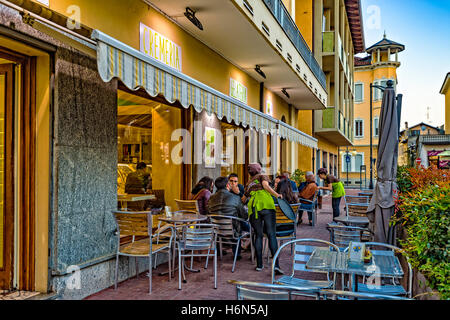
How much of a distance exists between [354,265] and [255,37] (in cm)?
654

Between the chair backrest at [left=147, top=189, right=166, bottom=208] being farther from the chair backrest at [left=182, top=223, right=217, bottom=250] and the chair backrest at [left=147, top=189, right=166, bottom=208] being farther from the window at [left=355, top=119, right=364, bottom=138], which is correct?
the window at [left=355, top=119, right=364, bottom=138]

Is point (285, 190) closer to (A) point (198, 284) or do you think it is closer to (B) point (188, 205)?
(B) point (188, 205)

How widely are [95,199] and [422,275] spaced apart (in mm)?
3967

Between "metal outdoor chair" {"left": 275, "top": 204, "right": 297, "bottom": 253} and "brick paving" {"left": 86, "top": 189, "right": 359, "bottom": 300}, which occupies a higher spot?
"metal outdoor chair" {"left": 275, "top": 204, "right": 297, "bottom": 253}

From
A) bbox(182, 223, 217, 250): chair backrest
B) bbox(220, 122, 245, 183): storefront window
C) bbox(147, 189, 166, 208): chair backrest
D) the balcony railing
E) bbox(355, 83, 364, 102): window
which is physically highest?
bbox(355, 83, 364, 102): window

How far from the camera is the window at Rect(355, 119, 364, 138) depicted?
2158 inches

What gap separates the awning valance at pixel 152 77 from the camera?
404cm

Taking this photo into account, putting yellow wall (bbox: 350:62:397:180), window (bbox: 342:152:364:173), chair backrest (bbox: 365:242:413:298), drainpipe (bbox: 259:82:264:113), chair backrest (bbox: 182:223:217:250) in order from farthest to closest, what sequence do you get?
yellow wall (bbox: 350:62:397:180)
window (bbox: 342:152:364:173)
drainpipe (bbox: 259:82:264:113)
chair backrest (bbox: 182:223:217:250)
chair backrest (bbox: 365:242:413:298)

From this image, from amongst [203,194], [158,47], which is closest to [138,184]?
[203,194]

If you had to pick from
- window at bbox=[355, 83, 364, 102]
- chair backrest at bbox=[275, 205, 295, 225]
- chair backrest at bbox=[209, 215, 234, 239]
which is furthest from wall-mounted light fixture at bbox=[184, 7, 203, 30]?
window at bbox=[355, 83, 364, 102]

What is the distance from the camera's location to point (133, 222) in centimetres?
543

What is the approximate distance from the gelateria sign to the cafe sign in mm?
3273

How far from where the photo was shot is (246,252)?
25.5ft

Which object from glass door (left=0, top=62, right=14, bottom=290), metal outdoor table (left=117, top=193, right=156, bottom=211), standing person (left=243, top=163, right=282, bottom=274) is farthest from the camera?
metal outdoor table (left=117, top=193, right=156, bottom=211)
